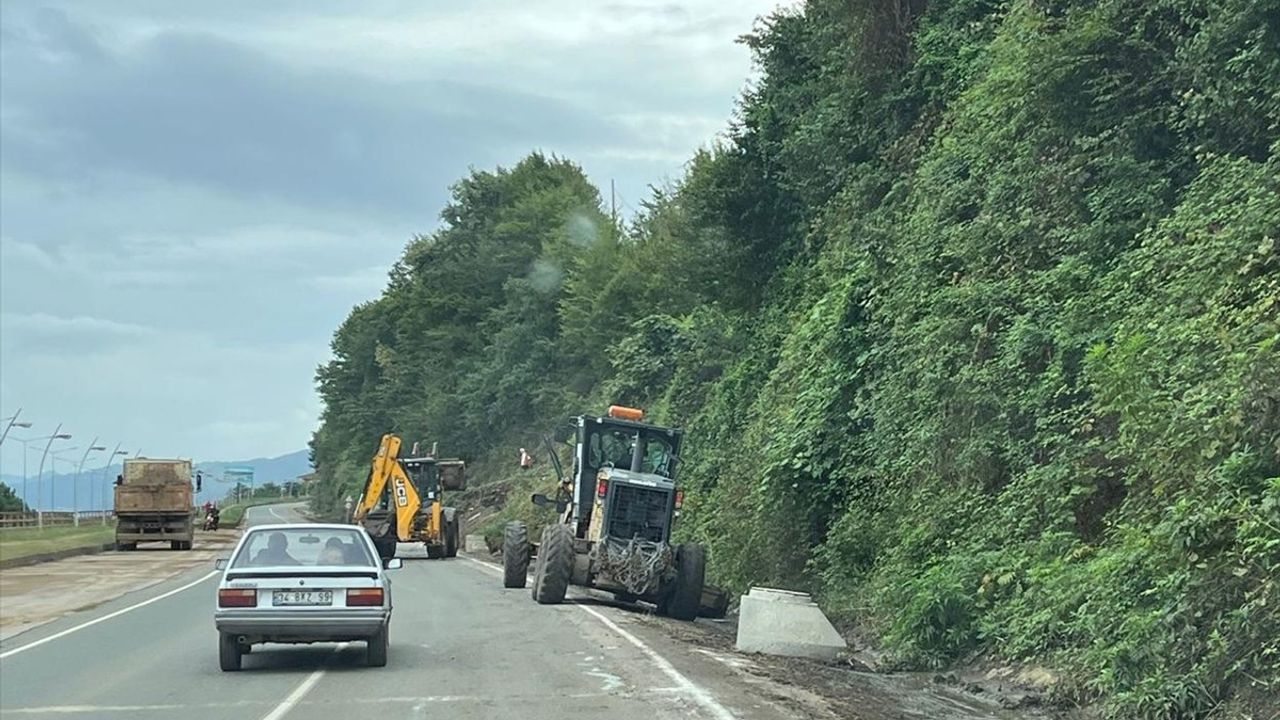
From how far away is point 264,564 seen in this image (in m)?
14.9

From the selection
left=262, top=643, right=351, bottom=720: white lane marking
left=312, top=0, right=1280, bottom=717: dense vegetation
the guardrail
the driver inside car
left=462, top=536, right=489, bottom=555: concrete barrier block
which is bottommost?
the guardrail

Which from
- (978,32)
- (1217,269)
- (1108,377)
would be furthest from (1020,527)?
(978,32)

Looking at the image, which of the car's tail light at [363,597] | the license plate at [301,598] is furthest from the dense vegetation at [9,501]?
the car's tail light at [363,597]

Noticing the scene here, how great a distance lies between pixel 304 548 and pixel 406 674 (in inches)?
77.6

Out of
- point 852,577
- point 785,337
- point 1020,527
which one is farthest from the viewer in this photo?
point 785,337

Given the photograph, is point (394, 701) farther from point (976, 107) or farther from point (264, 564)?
point (976, 107)

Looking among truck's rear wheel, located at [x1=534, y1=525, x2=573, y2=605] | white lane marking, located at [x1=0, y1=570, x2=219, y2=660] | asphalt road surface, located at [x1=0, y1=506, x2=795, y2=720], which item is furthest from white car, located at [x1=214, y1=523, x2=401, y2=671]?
truck's rear wheel, located at [x1=534, y1=525, x2=573, y2=605]

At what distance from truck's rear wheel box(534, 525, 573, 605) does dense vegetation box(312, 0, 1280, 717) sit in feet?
12.2

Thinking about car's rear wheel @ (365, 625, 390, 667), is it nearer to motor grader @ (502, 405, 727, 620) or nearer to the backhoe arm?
motor grader @ (502, 405, 727, 620)

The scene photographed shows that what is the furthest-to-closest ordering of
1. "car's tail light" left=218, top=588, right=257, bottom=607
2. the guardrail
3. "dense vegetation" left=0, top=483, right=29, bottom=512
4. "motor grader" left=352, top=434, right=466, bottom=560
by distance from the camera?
"dense vegetation" left=0, top=483, right=29, bottom=512
the guardrail
"motor grader" left=352, top=434, right=466, bottom=560
"car's tail light" left=218, top=588, right=257, bottom=607

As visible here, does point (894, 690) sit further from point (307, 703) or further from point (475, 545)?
point (475, 545)

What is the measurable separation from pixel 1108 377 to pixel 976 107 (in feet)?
30.1

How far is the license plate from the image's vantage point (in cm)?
1430

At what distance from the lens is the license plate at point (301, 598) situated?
46.9ft
